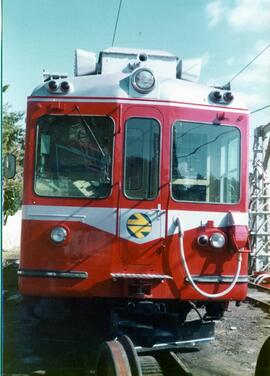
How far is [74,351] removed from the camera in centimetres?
632

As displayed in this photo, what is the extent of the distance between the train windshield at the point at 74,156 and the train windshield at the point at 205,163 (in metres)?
0.75

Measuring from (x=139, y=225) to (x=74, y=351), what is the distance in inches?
84.1

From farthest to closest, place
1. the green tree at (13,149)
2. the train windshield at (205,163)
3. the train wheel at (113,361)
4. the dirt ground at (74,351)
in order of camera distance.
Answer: the green tree at (13,149) < the dirt ground at (74,351) < the train windshield at (205,163) < the train wheel at (113,361)

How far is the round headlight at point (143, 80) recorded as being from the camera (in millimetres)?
5395

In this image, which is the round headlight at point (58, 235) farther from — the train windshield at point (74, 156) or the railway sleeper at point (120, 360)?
the railway sleeper at point (120, 360)

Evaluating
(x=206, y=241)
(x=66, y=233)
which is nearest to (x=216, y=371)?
(x=206, y=241)

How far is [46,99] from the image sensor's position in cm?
542

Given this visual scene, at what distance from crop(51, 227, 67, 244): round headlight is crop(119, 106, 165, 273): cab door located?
0.59 m

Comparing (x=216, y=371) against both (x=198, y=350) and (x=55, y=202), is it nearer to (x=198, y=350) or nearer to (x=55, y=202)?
(x=198, y=350)

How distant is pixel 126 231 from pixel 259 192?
9.91 m

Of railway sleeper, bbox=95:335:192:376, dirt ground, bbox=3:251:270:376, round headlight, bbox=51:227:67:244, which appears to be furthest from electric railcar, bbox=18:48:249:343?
dirt ground, bbox=3:251:270:376

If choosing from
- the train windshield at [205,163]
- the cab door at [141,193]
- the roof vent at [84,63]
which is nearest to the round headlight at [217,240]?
the train windshield at [205,163]

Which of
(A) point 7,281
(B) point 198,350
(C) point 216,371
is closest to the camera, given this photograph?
(C) point 216,371

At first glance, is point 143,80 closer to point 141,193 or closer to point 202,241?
point 141,193
